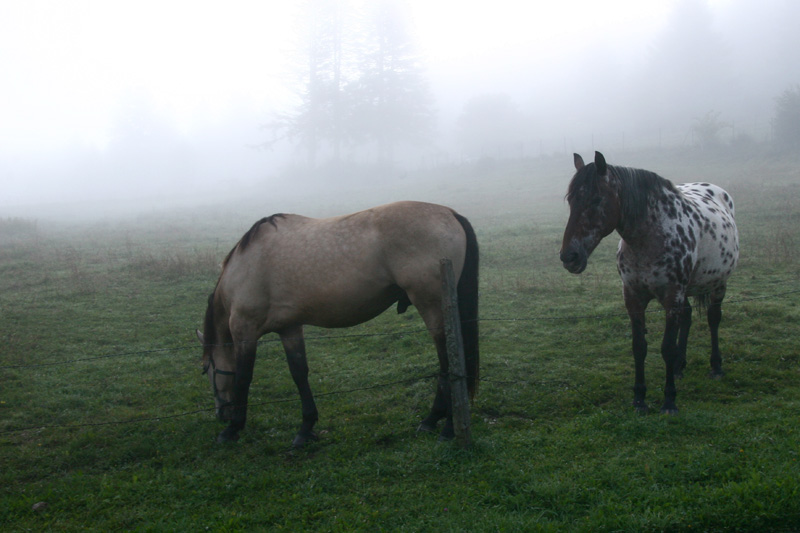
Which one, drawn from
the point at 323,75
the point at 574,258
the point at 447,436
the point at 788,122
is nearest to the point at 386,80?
the point at 323,75

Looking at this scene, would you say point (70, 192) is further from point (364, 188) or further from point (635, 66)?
point (635, 66)

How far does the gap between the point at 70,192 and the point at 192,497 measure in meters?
73.6

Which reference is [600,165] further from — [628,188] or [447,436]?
[447,436]

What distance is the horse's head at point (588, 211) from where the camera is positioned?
4.87 m

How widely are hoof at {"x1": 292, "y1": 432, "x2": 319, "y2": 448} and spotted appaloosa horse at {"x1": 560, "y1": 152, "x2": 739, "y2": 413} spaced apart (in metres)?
2.85

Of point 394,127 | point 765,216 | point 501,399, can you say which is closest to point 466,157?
point 394,127

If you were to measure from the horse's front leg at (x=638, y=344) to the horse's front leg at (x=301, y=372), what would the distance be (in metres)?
3.13

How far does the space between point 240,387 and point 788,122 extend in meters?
38.8

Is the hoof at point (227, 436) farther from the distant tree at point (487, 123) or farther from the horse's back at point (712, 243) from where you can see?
the distant tree at point (487, 123)

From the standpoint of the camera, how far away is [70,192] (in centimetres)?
6562

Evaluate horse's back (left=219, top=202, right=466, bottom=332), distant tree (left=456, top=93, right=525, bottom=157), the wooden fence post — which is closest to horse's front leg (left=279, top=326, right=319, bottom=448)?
horse's back (left=219, top=202, right=466, bottom=332)

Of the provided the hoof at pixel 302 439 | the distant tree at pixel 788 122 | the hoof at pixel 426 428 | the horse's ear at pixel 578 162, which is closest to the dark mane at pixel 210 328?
the hoof at pixel 302 439

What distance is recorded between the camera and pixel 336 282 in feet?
16.0

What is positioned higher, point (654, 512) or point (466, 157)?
point (466, 157)
